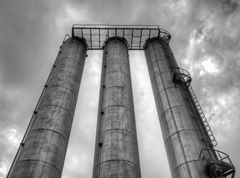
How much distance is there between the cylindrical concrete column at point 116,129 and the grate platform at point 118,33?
780 centimetres

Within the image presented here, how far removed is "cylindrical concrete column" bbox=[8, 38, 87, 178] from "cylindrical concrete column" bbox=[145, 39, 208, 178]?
7.51 m

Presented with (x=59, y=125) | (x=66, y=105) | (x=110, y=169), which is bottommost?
(x=110, y=169)

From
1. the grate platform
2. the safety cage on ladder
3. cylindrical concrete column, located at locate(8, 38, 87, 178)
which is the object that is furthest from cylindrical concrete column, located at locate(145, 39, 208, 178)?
cylindrical concrete column, located at locate(8, 38, 87, 178)

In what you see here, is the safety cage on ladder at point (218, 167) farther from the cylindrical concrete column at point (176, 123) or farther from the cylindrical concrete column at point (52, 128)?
the cylindrical concrete column at point (52, 128)

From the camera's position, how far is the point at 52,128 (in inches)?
592

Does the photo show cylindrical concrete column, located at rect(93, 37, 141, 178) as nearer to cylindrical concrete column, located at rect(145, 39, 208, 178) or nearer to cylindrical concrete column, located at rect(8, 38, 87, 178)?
cylindrical concrete column, located at rect(8, 38, 87, 178)

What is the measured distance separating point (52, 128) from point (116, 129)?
441cm

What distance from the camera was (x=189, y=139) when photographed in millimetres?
15180

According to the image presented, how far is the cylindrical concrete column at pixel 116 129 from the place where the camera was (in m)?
12.7

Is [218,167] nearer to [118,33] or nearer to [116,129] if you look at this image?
[116,129]

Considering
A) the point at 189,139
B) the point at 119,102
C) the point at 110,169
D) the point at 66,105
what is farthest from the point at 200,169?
the point at 66,105

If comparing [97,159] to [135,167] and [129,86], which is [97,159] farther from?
[129,86]

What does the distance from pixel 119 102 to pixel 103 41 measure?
1440cm

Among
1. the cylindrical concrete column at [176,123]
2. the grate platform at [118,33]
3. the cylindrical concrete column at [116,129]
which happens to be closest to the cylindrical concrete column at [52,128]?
the cylindrical concrete column at [116,129]
